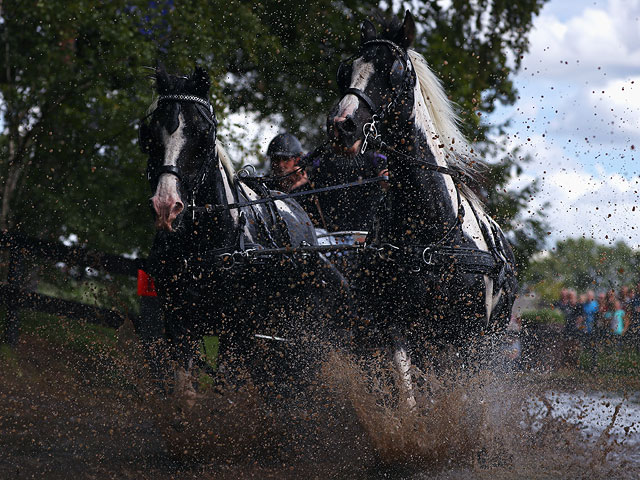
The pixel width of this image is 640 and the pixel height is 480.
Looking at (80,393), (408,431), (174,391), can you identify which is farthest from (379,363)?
(80,393)

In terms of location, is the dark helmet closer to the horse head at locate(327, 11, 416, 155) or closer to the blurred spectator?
the horse head at locate(327, 11, 416, 155)

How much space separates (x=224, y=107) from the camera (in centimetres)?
975

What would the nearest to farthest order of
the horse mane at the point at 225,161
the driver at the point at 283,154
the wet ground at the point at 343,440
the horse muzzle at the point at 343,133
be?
the horse muzzle at the point at 343,133 → the wet ground at the point at 343,440 → the horse mane at the point at 225,161 → the driver at the point at 283,154

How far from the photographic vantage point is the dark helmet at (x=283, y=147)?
7.71 m

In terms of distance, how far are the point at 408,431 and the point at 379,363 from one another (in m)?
0.50

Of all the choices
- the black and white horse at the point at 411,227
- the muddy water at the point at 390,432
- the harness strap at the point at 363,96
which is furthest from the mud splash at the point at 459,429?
the harness strap at the point at 363,96

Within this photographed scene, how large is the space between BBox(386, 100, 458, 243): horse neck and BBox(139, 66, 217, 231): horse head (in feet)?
3.55

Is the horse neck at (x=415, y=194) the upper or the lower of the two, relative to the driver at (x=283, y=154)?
lower

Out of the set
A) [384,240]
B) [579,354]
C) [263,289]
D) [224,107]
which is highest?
[224,107]

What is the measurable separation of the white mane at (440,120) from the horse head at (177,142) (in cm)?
125

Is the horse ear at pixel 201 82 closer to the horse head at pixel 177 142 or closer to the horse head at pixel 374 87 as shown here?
the horse head at pixel 177 142

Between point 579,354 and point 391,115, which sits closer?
point 391,115

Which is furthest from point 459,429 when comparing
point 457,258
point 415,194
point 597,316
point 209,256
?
point 597,316

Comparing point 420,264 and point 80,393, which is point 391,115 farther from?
point 80,393
